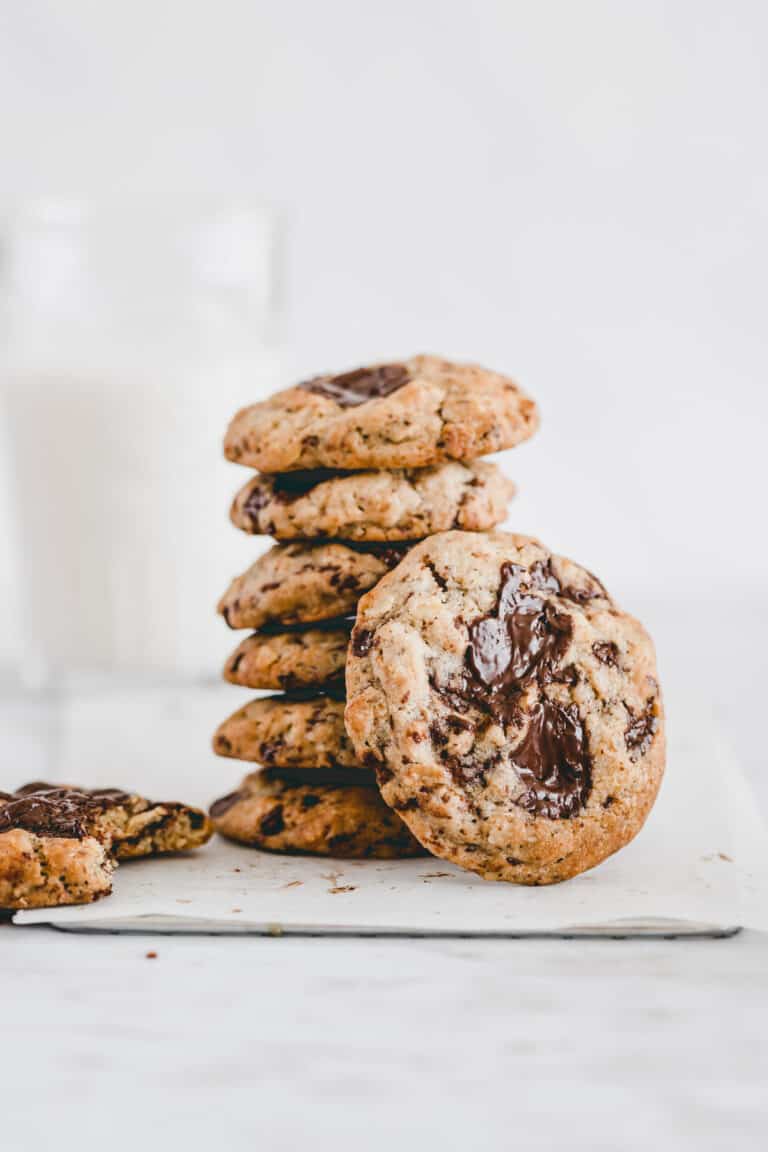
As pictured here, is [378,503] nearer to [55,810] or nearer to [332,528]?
[332,528]

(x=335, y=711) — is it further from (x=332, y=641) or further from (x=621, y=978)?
(x=621, y=978)

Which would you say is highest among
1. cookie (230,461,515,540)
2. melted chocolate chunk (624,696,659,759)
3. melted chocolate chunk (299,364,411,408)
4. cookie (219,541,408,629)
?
melted chocolate chunk (299,364,411,408)

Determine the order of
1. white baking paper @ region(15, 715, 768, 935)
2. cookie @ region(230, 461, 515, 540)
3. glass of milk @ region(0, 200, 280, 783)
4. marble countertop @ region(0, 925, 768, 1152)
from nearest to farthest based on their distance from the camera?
marble countertop @ region(0, 925, 768, 1152)
white baking paper @ region(15, 715, 768, 935)
cookie @ region(230, 461, 515, 540)
glass of milk @ region(0, 200, 280, 783)

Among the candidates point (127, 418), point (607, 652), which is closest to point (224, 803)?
point (607, 652)

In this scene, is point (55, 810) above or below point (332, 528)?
below

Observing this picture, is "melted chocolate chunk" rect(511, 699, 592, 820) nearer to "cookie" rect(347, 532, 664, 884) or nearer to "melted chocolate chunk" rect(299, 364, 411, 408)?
"cookie" rect(347, 532, 664, 884)

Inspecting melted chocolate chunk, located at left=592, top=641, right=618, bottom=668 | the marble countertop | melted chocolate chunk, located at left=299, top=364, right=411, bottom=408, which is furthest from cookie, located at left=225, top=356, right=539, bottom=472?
the marble countertop

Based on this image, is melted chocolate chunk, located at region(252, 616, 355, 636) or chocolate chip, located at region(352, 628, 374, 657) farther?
melted chocolate chunk, located at region(252, 616, 355, 636)
